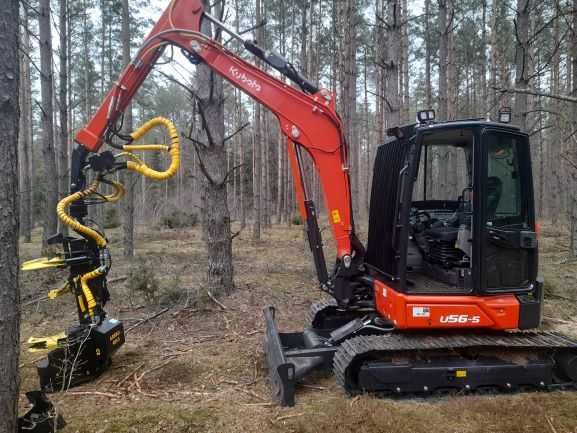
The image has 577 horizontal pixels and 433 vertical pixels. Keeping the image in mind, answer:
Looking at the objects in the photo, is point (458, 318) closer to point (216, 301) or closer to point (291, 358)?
point (291, 358)

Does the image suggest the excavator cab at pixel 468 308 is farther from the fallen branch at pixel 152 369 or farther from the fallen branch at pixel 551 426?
the fallen branch at pixel 152 369

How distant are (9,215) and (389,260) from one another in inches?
129

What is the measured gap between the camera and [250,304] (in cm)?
686

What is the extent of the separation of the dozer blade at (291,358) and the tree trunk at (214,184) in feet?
6.45

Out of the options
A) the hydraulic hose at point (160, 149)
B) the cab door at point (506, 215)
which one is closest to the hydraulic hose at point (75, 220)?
the hydraulic hose at point (160, 149)

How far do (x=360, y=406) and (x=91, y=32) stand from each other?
79.2ft

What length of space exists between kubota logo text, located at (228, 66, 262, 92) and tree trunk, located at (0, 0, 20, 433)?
2.36 m

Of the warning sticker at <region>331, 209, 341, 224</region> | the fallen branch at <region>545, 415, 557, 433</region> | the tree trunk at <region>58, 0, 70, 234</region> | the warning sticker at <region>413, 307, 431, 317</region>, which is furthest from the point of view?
the tree trunk at <region>58, 0, 70, 234</region>

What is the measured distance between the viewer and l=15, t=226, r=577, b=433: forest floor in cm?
351

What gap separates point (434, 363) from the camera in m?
4.12

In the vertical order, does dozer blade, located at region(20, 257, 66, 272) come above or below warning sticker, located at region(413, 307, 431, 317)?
above

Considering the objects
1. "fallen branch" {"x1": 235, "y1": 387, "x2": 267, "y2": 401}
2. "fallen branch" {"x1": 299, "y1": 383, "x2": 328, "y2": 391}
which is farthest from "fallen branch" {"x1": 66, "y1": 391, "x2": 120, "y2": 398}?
"fallen branch" {"x1": 299, "y1": 383, "x2": 328, "y2": 391}

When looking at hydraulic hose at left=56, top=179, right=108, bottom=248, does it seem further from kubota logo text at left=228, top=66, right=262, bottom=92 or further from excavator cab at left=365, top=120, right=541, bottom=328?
excavator cab at left=365, top=120, right=541, bottom=328

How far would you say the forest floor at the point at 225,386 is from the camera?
3.51m
